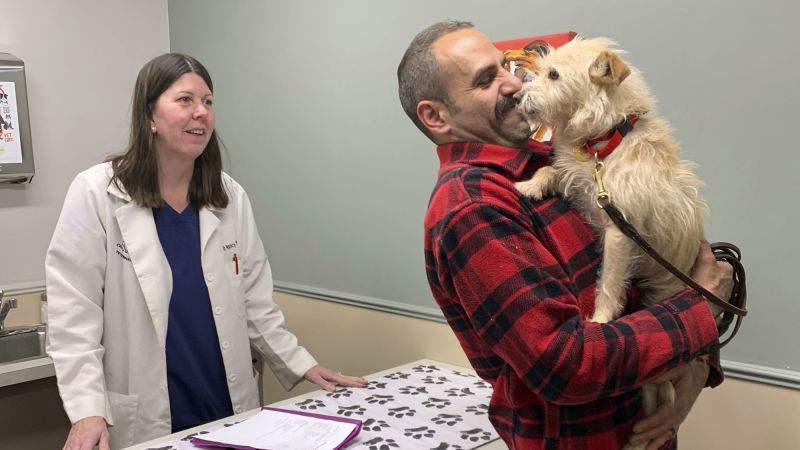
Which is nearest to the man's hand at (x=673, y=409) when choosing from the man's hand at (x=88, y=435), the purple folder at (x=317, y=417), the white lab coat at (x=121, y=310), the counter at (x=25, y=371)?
the purple folder at (x=317, y=417)

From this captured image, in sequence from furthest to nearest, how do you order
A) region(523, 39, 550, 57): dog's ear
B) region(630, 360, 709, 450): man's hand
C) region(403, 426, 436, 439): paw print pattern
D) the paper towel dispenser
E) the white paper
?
the paper towel dispenser
region(523, 39, 550, 57): dog's ear
region(403, 426, 436, 439): paw print pattern
the white paper
region(630, 360, 709, 450): man's hand

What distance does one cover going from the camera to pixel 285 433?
5.50 feet

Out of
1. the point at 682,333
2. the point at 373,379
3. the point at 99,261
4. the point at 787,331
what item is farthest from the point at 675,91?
the point at 99,261

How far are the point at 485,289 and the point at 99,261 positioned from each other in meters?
1.32

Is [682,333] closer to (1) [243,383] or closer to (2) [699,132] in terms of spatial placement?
(2) [699,132]

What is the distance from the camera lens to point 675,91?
1761mm

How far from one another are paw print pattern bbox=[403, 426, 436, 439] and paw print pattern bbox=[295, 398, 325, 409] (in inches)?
12.0

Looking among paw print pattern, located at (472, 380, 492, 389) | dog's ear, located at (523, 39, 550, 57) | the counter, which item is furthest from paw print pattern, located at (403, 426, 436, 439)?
the counter

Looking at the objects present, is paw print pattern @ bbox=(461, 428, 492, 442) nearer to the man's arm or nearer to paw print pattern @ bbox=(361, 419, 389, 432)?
paw print pattern @ bbox=(361, 419, 389, 432)

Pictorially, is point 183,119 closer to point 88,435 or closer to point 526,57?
point 88,435

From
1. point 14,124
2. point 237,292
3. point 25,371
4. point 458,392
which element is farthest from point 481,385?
point 14,124

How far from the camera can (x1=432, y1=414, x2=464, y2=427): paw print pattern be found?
1792 mm

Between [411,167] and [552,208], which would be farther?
[411,167]

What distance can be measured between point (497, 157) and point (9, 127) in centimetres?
258
